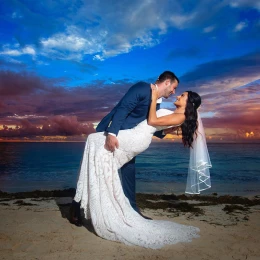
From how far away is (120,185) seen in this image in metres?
4.53

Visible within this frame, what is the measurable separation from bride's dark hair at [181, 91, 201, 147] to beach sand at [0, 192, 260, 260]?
5.79ft

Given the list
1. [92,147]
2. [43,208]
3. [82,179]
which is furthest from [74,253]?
[43,208]

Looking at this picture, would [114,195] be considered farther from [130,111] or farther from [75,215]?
[130,111]

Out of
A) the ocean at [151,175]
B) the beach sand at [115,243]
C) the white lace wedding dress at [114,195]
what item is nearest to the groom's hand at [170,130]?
the white lace wedding dress at [114,195]

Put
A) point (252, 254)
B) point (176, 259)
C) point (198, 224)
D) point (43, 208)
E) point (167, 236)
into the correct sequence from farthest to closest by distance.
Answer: point (43, 208) → point (198, 224) → point (167, 236) → point (252, 254) → point (176, 259)

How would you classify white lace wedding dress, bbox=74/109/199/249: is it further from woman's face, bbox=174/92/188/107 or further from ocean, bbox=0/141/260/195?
ocean, bbox=0/141/260/195

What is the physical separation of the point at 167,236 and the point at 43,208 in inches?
149

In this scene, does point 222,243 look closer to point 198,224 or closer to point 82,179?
point 198,224

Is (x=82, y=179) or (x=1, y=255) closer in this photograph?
(x=1, y=255)

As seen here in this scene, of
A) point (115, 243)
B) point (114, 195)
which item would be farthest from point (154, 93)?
point (115, 243)

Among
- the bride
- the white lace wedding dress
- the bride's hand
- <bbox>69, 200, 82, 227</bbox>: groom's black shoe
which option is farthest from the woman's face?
<bbox>69, 200, 82, 227</bbox>: groom's black shoe

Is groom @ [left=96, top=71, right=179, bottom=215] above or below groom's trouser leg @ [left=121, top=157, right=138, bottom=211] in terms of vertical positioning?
above

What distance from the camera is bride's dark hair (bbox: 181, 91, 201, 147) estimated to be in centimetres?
470

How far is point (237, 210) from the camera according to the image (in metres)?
7.00
